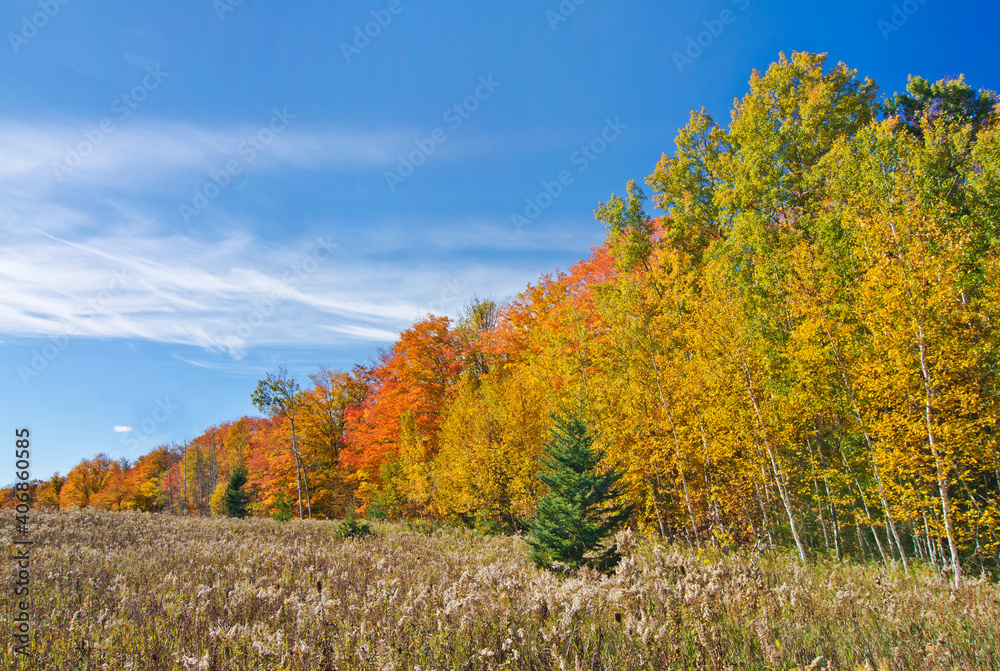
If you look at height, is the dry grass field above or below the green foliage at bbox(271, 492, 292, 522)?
above

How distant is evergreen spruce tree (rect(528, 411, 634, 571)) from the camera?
9188mm

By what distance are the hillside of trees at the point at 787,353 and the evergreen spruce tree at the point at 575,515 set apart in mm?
4374

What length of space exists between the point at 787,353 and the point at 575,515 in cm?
748

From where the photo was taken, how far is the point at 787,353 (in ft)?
40.1

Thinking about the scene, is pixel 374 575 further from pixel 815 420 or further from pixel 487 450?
pixel 815 420

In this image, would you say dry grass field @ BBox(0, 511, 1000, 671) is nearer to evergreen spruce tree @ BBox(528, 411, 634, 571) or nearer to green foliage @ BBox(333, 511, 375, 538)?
evergreen spruce tree @ BBox(528, 411, 634, 571)

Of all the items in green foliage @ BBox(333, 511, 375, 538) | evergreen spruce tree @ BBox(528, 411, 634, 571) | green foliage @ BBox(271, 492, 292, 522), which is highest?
evergreen spruce tree @ BBox(528, 411, 634, 571)

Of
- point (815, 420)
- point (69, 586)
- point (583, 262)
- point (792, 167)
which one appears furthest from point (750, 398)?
point (583, 262)

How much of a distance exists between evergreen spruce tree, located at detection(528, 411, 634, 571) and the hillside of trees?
4.37 metres

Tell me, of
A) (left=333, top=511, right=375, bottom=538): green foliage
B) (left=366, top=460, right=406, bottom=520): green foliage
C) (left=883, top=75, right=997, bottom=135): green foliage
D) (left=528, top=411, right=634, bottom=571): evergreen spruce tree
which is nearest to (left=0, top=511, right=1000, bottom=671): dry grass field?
(left=528, top=411, right=634, bottom=571): evergreen spruce tree

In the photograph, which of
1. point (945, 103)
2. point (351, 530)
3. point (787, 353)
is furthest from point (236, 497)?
point (945, 103)

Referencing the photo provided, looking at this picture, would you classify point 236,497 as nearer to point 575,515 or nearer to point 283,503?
point 283,503

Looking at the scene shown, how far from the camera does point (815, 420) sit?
14.1m

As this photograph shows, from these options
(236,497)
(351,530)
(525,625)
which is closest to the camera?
(525,625)
